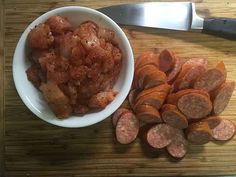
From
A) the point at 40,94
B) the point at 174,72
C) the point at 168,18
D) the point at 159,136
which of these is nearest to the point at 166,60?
the point at 174,72

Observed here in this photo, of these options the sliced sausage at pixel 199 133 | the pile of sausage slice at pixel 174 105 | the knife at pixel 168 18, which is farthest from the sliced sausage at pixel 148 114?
the knife at pixel 168 18

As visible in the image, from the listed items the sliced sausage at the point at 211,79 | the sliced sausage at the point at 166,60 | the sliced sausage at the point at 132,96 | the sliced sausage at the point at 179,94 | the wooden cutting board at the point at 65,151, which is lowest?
the wooden cutting board at the point at 65,151

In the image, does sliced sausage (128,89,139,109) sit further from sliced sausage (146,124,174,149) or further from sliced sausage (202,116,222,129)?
sliced sausage (202,116,222,129)

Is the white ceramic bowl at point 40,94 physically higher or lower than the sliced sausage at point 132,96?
higher

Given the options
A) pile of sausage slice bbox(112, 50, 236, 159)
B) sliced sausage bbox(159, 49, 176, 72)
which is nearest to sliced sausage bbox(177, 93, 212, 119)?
pile of sausage slice bbox(112, 50, 236, 159)

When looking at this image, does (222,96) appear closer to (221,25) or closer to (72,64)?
(221,25)

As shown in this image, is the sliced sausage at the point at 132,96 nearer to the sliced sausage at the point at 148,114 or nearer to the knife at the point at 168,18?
the sliced sausage at the point at 148,114
